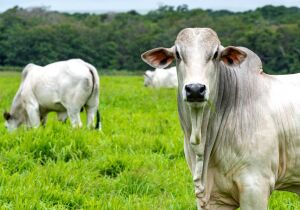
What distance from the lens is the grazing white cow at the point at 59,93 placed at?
32.1 ft

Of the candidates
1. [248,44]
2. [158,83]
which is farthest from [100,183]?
[248,44]

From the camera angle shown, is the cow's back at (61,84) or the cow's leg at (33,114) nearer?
the cow's back at (61,84)

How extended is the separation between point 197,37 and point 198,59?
174 millimetres

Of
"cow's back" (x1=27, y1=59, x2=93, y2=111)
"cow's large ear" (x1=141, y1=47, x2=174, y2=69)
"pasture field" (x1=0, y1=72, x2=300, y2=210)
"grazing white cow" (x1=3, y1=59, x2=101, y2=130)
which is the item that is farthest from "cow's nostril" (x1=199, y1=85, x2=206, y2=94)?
"cow's back" (x1=27, y1=59, x2=93, y2=111)

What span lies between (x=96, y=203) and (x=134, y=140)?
8.67ft

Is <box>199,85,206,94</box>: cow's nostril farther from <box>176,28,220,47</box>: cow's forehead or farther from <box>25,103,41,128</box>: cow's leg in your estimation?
<box>25,103,41,128</box>: cow's leg

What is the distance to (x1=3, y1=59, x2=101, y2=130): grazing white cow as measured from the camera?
977cm

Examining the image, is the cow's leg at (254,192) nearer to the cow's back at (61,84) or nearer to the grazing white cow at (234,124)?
the grazing white cow at (234,124)

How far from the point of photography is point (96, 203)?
5.03 meters

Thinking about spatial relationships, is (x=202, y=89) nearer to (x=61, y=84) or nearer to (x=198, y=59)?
(x=198, y=59)

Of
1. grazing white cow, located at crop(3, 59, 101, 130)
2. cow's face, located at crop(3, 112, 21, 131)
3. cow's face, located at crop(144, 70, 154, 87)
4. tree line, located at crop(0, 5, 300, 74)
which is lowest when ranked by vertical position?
tree line, located at crop(0, 5, 300, 74)

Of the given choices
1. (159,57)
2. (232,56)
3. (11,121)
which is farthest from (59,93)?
(232,56)

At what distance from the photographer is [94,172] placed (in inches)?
239

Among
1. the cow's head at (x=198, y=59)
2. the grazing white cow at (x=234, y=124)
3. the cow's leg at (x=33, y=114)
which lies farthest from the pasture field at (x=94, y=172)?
the cow's leg at (x=33, y=114)
